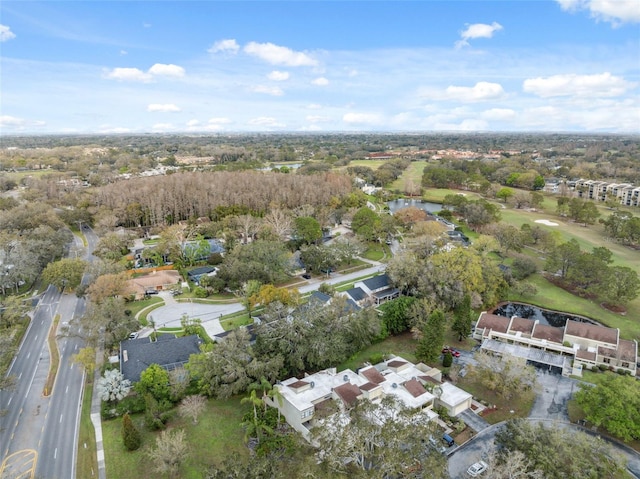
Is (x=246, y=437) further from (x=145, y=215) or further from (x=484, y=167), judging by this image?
(x=484, y=167)

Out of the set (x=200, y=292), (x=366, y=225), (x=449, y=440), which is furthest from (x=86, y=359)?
(x=366, y=225)

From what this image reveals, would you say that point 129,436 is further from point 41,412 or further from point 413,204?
point 413,204

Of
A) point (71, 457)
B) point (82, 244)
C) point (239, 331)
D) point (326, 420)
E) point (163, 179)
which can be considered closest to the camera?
point (326, 420)

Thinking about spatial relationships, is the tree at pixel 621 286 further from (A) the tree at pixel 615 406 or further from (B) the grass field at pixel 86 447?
(B) the grass field at pixel 86 447

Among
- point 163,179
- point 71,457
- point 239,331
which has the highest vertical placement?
point 163,179

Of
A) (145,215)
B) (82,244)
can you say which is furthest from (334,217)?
(82,244)

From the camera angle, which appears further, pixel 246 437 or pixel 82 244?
pixel 82 244
